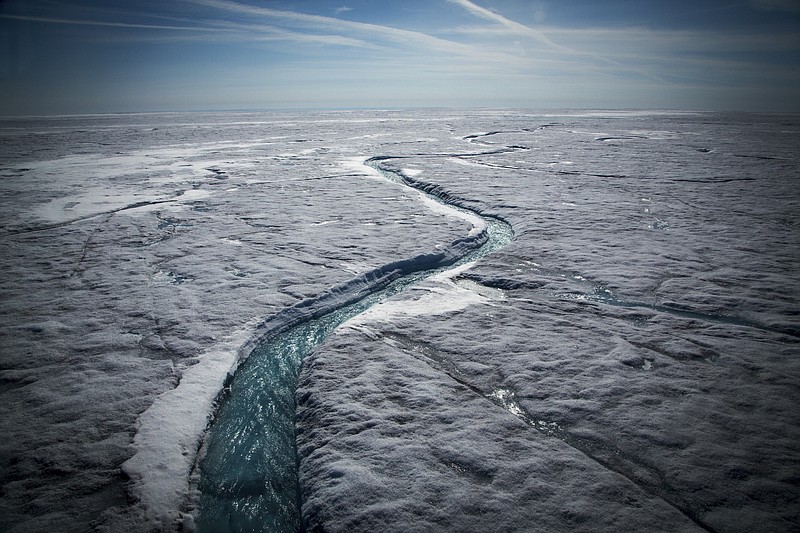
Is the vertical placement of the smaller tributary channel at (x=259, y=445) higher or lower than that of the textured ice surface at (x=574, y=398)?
lower

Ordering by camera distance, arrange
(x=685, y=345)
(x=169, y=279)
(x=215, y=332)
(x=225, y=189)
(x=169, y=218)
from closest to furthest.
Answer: (x=685, y=345)
(x=215, y=332)
(x=169, y=279)
(x=169, y=218)
(x=225, y=189)

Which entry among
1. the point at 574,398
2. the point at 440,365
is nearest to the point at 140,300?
the point at 440,365

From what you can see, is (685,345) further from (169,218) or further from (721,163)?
(721,163)

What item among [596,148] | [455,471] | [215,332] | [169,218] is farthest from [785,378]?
[596,148]

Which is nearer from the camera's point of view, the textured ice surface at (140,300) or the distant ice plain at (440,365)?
the distant ice plain at (440,365)

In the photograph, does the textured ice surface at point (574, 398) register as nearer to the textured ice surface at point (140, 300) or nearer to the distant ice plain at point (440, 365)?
the distant ice plain at point (440, 365)

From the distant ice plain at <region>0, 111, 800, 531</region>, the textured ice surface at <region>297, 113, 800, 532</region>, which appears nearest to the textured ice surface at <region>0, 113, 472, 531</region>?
the distant ice plain at <region>0, 111, 800, 531</region>

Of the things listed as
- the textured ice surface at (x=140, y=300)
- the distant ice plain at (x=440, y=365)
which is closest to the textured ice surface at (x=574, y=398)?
the distant ice plain at (x=440, y=365)
